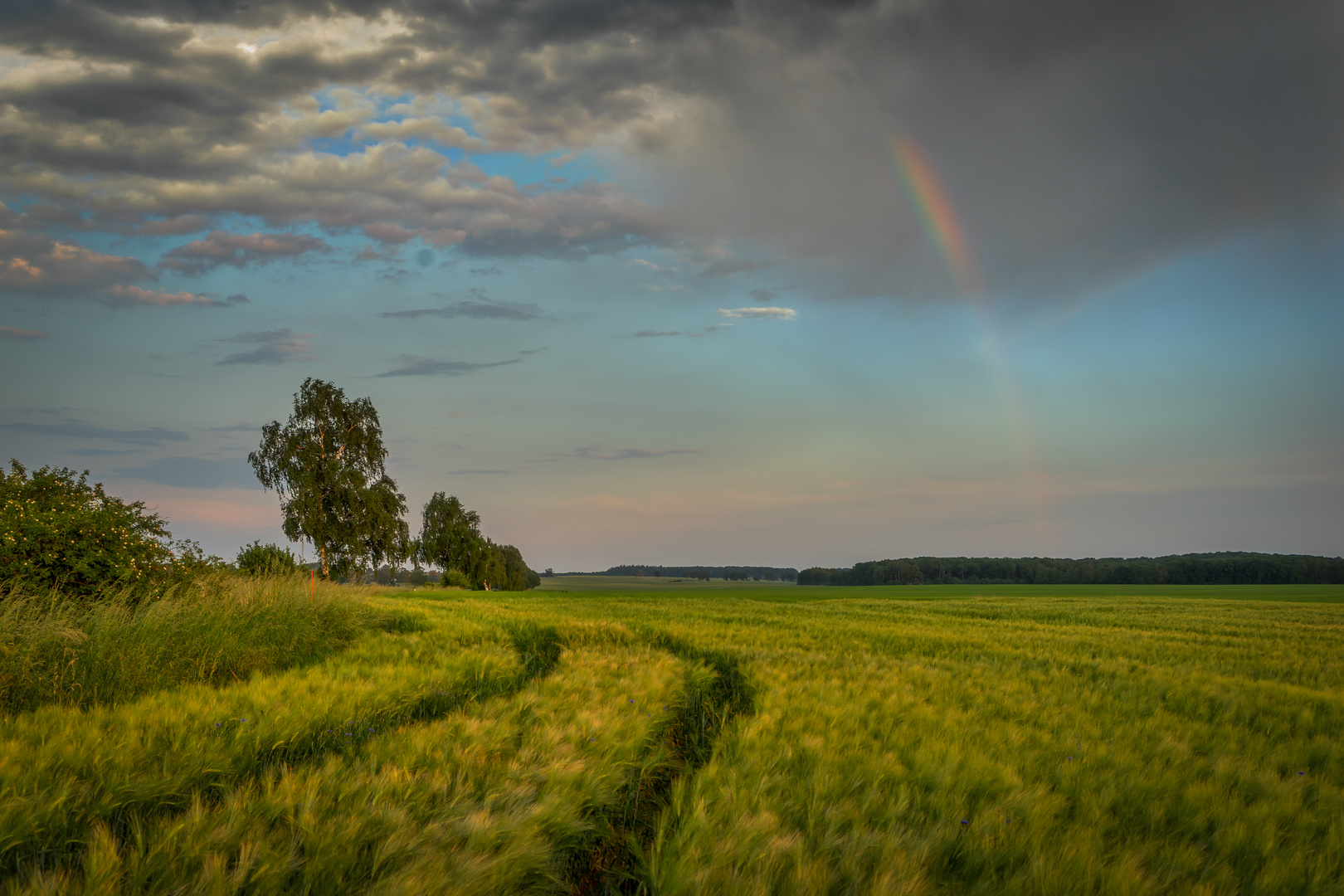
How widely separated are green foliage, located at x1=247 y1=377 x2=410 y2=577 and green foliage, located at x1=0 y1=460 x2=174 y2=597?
97.5 ft

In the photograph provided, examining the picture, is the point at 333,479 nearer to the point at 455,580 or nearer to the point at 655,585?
the point at 455,580

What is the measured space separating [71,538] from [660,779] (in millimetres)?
9977

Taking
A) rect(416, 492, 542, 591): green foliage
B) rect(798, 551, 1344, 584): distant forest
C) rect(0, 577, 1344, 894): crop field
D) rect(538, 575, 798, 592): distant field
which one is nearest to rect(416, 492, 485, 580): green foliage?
rect(416, 492, 542, 591): green foliage

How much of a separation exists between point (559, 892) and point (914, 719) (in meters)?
3.88

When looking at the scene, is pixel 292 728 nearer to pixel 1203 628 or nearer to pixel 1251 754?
pixel 1251 754

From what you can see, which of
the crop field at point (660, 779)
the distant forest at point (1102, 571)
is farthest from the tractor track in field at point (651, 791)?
the distant forest at point (1102, 571)

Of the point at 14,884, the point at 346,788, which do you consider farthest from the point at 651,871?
the point at 14,884

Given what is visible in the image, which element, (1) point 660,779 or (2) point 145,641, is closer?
(1) point 660,779

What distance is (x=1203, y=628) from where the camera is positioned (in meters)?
17.6

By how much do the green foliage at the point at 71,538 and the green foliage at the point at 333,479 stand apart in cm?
2972

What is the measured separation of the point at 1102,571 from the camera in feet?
383

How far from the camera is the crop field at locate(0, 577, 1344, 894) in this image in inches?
120

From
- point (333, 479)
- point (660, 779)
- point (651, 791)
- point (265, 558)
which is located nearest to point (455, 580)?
point (333, 479)

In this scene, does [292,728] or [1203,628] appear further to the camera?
[1203,628]
